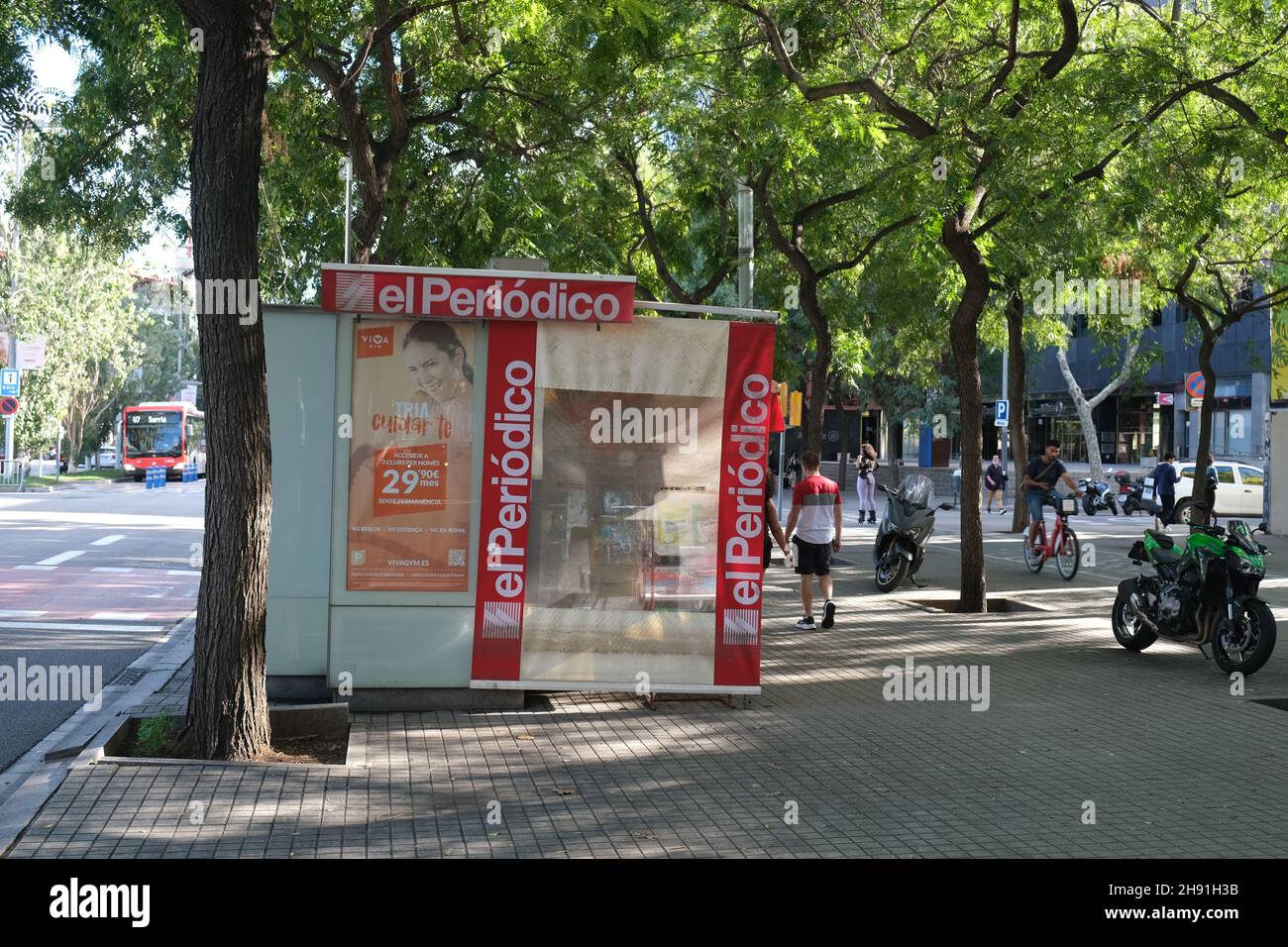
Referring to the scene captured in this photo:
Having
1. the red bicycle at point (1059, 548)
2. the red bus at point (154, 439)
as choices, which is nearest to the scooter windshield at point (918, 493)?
the red bicycle at point (1059, 548)

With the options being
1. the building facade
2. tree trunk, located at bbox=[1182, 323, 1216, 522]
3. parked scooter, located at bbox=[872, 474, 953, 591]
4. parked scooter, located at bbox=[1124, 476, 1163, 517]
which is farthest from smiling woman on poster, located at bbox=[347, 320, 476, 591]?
the building facade

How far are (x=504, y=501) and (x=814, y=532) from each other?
15.6 ft

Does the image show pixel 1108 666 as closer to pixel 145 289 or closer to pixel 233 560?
pixel 233 560

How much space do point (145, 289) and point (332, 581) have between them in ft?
258

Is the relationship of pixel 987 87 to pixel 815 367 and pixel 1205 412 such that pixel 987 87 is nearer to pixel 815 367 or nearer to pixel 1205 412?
pixel 815 367

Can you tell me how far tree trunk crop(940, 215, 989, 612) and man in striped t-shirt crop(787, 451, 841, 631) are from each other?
203 cm

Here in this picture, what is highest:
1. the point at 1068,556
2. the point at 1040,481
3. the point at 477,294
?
the point at 477,294

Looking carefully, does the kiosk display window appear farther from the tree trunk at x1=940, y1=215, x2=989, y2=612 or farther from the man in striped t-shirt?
the tree trunk at x1=940, y1=215, x2=989, y2=612

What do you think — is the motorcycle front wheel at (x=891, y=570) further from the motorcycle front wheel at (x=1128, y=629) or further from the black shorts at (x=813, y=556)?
the motorcycle front wheel at (x=1128, y=629)

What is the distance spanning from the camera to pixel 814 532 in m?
12.9

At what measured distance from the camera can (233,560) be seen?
7.15m

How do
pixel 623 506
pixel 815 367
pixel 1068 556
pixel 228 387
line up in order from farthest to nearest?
pixel 815 367, pixel 1068 556, pixel 623 506, pixel 228 387

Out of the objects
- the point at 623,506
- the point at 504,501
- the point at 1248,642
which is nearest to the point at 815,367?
the point at 1248,642

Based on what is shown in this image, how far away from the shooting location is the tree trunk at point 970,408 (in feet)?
46.9
